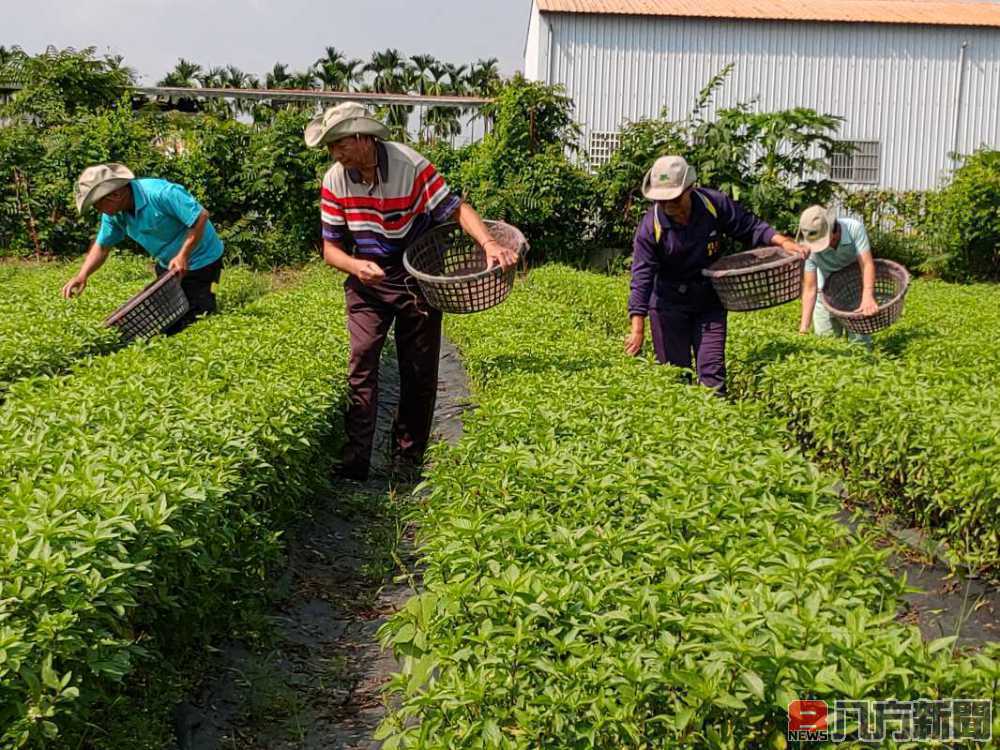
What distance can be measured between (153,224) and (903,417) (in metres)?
5.28

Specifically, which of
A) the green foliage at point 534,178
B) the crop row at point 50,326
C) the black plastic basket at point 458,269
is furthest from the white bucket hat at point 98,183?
the green foliage at point 534,178

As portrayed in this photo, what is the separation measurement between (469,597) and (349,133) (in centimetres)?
329

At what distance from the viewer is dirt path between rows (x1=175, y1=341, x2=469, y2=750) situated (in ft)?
11.3

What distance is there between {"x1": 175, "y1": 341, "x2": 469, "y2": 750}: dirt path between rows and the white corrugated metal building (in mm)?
18732

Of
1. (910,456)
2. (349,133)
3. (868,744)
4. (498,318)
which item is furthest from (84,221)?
(868,744)

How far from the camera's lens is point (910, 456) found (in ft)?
16.1

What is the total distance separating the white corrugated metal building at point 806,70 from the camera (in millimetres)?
22906

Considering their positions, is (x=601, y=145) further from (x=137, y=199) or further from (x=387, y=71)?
(x=387, y=71)

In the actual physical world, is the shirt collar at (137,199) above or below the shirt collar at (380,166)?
below

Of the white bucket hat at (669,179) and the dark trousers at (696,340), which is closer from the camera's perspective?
the white bucket hat at (669,179)

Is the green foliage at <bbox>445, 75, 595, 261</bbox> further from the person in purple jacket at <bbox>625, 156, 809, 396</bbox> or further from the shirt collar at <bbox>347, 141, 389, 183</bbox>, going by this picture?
the shirt collar at <bbox>347, 141, 389, 183</bbox>

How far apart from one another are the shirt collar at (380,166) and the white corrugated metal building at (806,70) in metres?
18.0

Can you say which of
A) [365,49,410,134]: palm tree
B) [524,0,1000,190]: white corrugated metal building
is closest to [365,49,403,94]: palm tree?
[365,49,410,134]: palm tree

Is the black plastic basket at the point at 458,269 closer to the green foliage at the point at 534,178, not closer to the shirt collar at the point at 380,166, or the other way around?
the shirt collar at the point at 380,166
